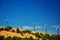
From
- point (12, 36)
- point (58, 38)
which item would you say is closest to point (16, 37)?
point (12, 36)

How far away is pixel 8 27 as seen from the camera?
12672mm

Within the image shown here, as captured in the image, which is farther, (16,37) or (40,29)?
(40,29)

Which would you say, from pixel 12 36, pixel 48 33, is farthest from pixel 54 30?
pixel 12 36

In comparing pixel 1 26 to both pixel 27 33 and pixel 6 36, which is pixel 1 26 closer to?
pixel 6 36

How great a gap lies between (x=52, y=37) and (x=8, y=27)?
2264mm

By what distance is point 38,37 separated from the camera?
12766 millimetres

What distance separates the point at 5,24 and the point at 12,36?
680 millimetres

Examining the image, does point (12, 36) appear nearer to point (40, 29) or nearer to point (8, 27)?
point (8, 27)

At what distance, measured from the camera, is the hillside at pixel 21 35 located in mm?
12086

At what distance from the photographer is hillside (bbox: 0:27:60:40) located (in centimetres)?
1209

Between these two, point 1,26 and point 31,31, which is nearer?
point 1,26

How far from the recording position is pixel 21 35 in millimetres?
12742

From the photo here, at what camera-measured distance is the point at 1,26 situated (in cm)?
1251

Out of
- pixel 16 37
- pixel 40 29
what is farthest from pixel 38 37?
pixel 16 37
